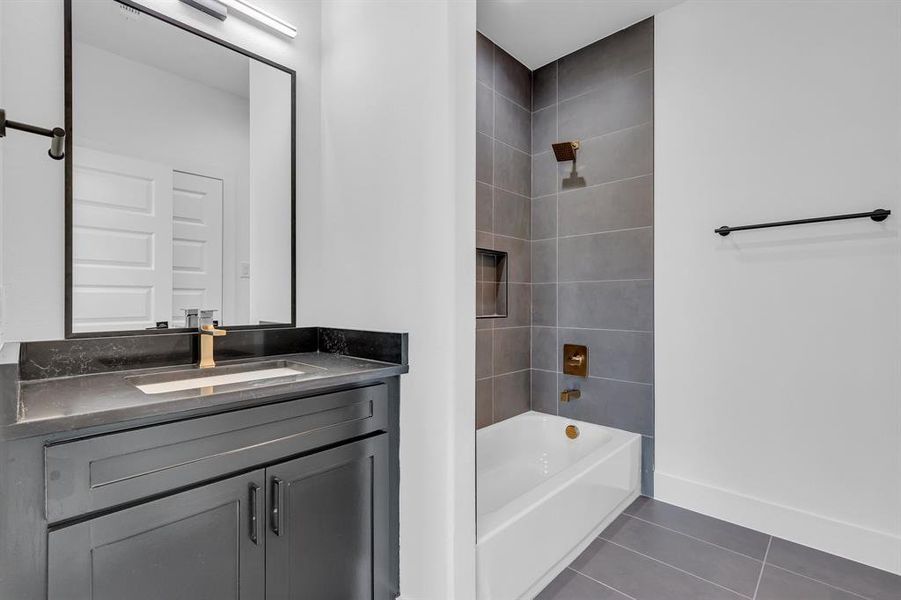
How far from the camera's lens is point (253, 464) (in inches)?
46.5

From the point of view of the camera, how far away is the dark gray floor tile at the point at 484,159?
2570mm

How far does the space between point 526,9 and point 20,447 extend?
2.71 m

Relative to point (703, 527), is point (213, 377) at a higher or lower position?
higher

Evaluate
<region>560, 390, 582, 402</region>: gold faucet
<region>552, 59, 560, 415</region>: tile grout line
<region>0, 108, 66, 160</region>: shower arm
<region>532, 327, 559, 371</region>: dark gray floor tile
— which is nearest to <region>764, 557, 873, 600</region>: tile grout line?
<region>560, 390, 582, 402</region>: gold faucet

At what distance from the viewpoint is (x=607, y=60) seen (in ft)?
8.72

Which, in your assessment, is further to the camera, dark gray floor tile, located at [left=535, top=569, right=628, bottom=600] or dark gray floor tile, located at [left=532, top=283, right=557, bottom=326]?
dark gray floor tile, located at [left=532, top=283, right=557, bottom=326]

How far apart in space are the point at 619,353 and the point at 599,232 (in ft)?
2.39

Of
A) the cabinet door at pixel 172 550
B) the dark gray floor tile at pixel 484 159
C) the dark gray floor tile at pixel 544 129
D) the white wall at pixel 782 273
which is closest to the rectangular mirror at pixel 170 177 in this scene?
the cabinet door at pixel 172 550

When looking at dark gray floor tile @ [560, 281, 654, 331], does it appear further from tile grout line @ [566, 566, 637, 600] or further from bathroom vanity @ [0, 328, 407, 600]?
bathroom vanity @ [0, 328, 407, 600]

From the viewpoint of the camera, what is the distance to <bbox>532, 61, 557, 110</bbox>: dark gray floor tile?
2895mm

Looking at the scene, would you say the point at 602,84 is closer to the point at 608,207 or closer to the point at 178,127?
the point at 608,207

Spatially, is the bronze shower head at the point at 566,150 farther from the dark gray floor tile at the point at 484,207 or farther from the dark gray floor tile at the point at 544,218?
the dark gray floor tile at the point at 484,207

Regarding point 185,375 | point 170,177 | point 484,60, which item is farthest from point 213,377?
point 484,60

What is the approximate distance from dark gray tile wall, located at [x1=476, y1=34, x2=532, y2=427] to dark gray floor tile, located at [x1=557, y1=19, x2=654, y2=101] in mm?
282
